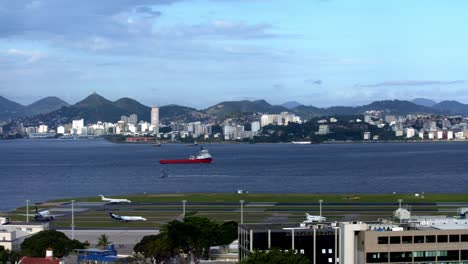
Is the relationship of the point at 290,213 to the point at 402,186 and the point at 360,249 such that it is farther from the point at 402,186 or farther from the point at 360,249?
the point at 402,186

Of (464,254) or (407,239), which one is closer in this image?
(407,239)

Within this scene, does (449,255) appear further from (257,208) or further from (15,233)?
(257,208)

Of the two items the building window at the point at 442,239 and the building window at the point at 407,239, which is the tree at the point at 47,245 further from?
the building window at the point at 442,239

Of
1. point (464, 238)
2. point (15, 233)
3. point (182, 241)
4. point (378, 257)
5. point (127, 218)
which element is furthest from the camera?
point (127, 218)

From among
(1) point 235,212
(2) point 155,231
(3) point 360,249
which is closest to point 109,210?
(1) point 235,212

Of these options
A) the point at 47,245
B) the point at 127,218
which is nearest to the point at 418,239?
the point at 47,245

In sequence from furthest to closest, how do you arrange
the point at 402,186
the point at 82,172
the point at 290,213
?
the point at 82,172
the point at 402,186
the point at 290,213
